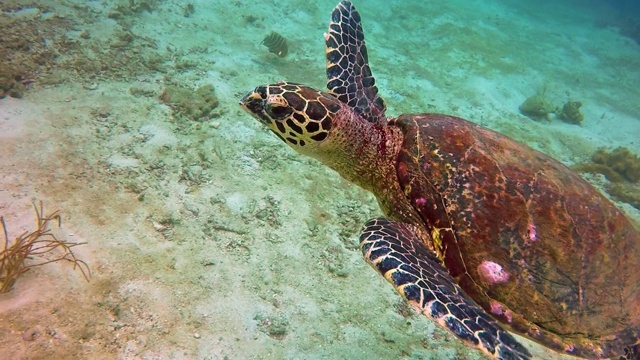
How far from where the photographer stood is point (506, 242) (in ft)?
7.08

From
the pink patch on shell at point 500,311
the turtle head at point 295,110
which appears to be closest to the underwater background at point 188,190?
the pink patch on shell at point 500,311

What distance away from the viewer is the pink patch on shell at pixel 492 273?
215cm

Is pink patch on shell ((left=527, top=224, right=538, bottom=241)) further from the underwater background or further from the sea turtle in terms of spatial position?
the underwater background

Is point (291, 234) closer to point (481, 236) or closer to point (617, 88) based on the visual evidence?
point (481, 236)

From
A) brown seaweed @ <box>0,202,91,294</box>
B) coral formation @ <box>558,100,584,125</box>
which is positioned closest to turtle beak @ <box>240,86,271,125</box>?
brown seaweed @ <box>0,202,91,294</box>

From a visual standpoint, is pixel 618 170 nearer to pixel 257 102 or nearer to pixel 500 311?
pixel 500 311

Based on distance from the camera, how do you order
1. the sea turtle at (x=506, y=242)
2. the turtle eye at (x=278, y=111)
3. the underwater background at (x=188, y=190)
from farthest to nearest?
the turtle eye at (x=278, y=111) < the underwater background at (x=188, y=190) < the sea turtle at (x=506, y=242)

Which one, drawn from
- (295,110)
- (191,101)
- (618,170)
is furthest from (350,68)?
(618,170)

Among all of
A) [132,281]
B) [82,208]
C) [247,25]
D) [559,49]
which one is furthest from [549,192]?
[559,49]

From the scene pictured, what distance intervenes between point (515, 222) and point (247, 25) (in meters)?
8.20

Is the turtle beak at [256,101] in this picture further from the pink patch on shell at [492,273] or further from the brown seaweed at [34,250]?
the pink patch on shell at [492,273]

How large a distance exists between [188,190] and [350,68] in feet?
6.80

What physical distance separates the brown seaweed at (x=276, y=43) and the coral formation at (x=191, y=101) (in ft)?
8.88

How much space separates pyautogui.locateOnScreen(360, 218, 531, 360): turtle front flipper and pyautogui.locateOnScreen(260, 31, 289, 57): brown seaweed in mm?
6014
